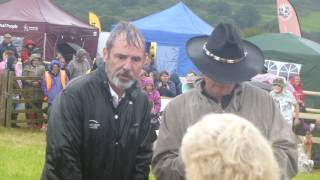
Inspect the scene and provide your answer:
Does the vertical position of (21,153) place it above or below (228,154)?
below

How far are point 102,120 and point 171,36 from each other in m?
18.4

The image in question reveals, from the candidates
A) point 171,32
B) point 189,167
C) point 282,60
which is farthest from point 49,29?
point 189,167

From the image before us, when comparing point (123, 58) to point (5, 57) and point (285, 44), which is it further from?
point (285, 44)

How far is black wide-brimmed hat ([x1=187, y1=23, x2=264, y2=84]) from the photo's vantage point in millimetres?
3451

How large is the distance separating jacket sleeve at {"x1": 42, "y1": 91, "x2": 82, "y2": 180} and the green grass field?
5182 mm

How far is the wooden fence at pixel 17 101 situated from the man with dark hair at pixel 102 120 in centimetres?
1075

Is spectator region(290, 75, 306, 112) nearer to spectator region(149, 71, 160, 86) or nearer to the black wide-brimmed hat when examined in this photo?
spectator region(149, 71, 160, 86)

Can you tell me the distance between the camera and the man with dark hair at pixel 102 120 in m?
3.72

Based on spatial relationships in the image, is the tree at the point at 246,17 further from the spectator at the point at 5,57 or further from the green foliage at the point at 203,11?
the spectator at the point at 5,57

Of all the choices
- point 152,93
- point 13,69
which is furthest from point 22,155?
point 13,69

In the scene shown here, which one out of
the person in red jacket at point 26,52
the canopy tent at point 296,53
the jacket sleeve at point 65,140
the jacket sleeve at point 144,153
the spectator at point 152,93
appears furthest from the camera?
the canopy tent at point 296,53

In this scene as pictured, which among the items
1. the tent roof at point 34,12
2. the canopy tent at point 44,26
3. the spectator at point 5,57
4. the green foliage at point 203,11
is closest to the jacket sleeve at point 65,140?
the spectator at point 5,57

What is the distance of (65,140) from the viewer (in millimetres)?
3703

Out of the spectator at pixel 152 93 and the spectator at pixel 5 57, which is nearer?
the spectator at pixel 152 93
